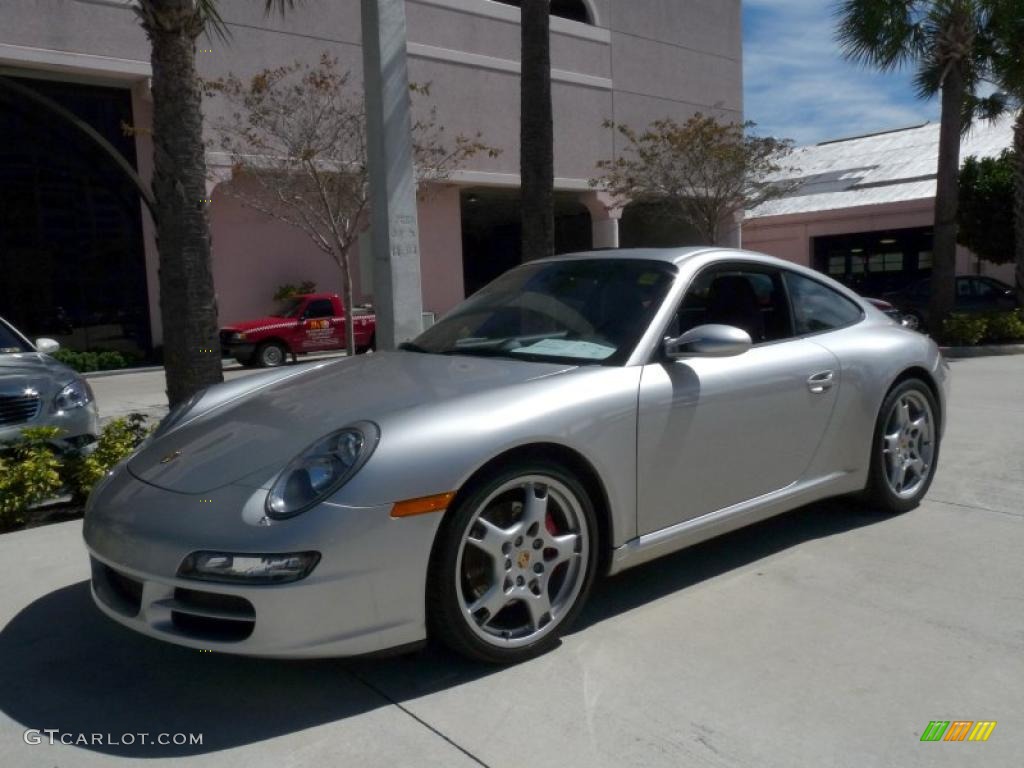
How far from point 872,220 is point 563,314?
28.3 m

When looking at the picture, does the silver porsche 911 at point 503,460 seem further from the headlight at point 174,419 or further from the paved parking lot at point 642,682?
the paved parking lot at point 642,682

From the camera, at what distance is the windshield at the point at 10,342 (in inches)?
287

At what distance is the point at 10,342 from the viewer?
741 cm

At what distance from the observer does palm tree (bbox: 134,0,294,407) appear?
6652mm

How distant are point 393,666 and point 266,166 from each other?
15.4 metres

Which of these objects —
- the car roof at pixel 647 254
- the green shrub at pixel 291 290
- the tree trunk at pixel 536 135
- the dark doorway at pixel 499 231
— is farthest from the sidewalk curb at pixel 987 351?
the dark doorway at pixel 499 231

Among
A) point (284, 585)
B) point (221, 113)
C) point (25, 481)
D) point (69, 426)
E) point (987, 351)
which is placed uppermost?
point (221, 113)

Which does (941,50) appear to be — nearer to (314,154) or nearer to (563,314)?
(314,154)

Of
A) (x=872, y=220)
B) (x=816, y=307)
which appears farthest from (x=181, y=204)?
(x=872, y=220)

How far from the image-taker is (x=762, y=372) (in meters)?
4.16

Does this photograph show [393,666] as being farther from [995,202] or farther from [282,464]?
[995,202]

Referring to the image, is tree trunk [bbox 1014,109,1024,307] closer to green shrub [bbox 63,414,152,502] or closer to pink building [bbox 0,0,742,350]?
pink building [bbox 0,0,742,350]

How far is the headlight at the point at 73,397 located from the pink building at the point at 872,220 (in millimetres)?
26760

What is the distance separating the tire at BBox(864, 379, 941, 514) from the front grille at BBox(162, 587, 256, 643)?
10.7ft
